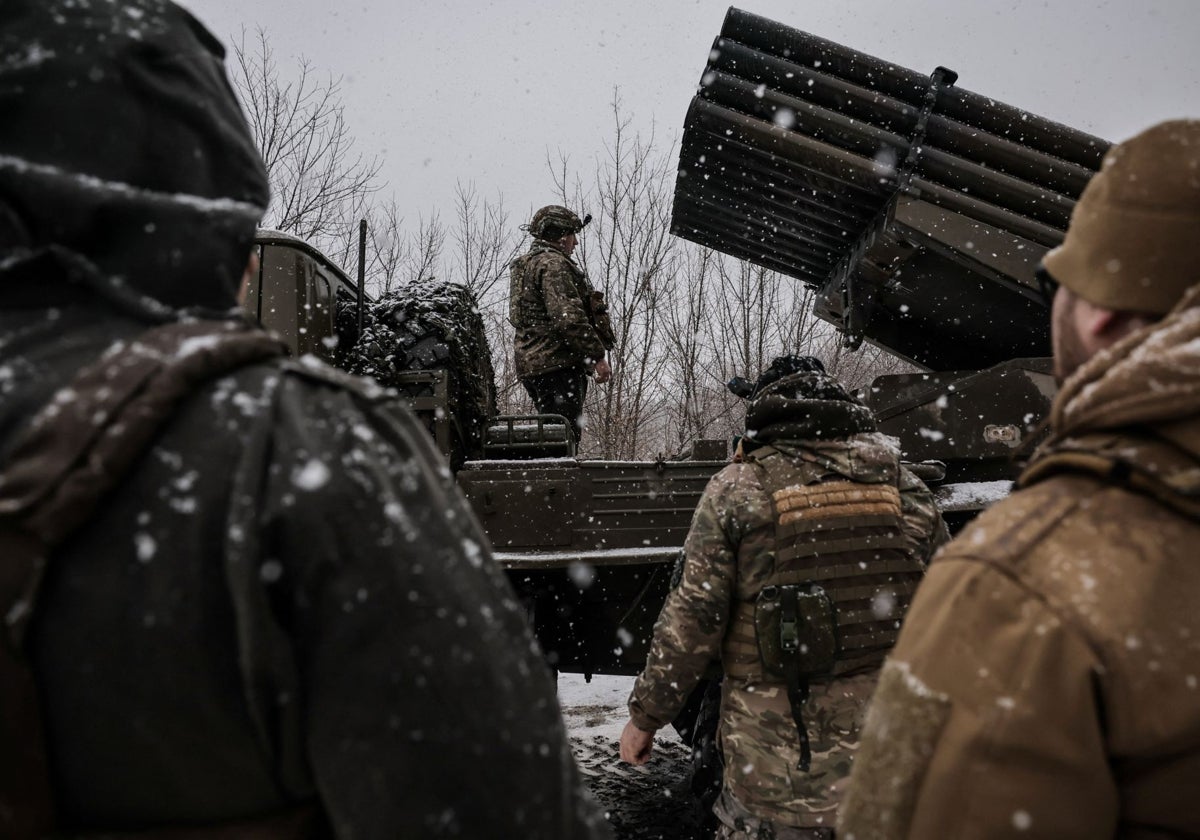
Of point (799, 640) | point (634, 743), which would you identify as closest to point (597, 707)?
point (634, 743)

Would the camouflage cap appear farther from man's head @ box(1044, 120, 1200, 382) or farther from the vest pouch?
man's head @ box(1044, 120, 1200, 382)

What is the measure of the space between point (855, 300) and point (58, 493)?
17.1ft

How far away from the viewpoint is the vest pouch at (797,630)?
2.52m

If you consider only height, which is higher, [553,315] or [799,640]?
[553,315]

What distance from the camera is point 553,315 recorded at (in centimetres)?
552

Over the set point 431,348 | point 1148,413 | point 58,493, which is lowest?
point 431,348

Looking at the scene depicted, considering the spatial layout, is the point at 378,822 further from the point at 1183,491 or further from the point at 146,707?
the point at 1183,491

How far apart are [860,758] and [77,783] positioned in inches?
37.8

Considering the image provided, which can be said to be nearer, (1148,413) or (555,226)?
(1148,413)

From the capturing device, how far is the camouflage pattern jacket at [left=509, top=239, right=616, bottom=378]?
5523 mm

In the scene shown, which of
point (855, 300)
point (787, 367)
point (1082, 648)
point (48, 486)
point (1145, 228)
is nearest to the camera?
point (48, 486)

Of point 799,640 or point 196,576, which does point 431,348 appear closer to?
point 799,640

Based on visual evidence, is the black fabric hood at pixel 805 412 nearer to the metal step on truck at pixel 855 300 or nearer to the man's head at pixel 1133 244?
the metal step on truck at pixel 855 300

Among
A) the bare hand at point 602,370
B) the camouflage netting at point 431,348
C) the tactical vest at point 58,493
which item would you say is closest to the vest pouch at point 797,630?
the tactical vest at point 58,493
